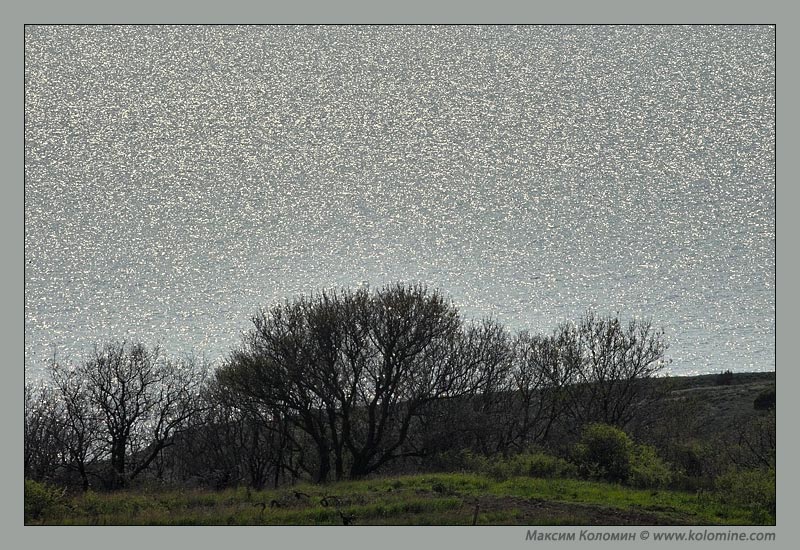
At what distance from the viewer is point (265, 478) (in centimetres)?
5000

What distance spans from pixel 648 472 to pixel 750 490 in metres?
5.67

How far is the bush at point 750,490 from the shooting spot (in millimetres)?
28322

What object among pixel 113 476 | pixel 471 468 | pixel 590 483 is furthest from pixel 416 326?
pixel 113 476

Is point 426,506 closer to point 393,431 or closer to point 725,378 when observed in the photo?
point 393,431

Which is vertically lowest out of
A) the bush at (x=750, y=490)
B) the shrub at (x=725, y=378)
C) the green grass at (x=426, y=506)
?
the green grass at (x=426, y=506)

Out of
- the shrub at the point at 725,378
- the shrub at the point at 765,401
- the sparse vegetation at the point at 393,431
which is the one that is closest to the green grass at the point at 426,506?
the sparse vegetation at the point at 393,431

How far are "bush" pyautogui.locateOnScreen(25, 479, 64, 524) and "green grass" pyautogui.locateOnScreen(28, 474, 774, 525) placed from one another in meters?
0.21

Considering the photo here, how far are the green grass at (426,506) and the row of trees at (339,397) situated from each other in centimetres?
896

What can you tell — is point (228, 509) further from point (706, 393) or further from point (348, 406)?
point (706, 393)

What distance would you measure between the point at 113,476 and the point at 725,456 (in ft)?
98.6

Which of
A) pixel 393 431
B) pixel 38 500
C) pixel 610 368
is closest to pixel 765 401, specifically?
pixel 610 368

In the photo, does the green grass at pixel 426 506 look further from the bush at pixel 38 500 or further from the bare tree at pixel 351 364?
the bare tree at pixel 351 364

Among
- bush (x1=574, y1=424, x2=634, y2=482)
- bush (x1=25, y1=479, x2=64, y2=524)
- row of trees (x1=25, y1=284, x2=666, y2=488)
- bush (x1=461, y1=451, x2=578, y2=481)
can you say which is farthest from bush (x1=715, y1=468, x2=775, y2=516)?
bush (x1=25, y1=479, x2=64, y2=524)

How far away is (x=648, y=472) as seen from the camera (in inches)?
1358
